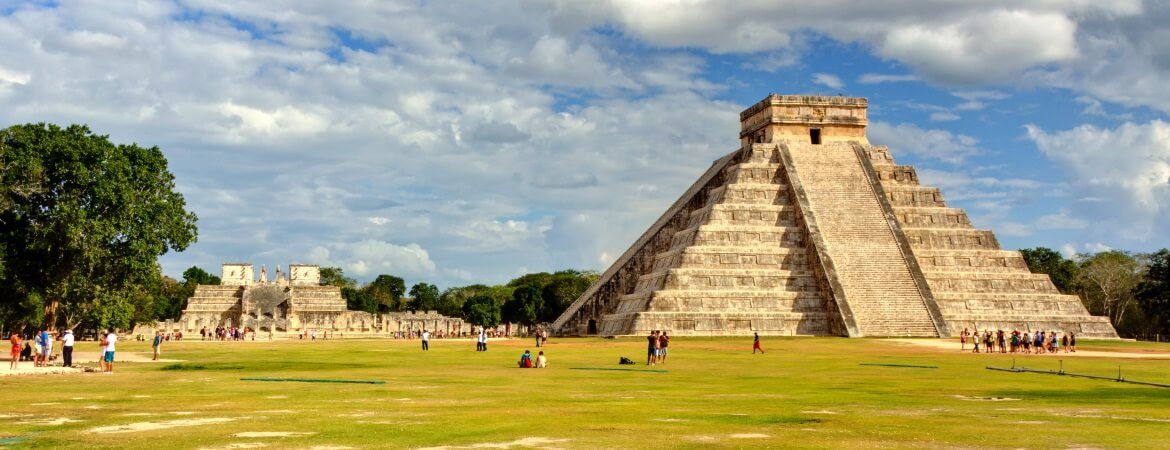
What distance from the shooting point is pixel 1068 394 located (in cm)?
2059

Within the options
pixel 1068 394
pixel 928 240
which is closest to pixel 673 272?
pixel 928 240

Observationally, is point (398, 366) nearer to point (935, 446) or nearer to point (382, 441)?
point (382, 441)

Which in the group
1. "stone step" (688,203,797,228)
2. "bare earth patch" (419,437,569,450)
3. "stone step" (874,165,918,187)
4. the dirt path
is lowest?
"bare earth patch" (419,437,569,450)

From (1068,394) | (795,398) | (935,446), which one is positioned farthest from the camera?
(1068,394)

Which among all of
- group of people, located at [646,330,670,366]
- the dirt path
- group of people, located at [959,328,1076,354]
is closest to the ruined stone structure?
the dirt path

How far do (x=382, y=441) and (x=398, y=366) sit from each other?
1923 cm

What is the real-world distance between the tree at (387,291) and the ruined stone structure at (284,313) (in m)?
42.2

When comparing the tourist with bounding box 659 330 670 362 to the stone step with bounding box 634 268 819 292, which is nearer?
the tourist with bounding box 659 330 670 362

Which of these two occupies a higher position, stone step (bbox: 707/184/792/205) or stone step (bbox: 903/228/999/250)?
stone step (bbox: 707/184/792/205)

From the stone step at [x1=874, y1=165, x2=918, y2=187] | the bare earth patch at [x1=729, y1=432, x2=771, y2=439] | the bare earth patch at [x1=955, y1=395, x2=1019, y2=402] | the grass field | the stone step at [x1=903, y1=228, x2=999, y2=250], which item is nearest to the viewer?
the grass field

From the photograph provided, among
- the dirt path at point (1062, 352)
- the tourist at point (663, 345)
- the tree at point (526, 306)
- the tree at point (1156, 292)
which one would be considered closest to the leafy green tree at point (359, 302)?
the tree at point (526, 306)

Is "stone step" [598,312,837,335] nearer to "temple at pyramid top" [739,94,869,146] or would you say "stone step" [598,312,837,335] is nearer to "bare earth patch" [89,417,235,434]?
"temple at pyramid top" [739,94,869,146]

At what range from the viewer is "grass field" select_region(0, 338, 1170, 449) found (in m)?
12.9

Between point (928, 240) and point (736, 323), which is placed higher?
point (928, 240)
